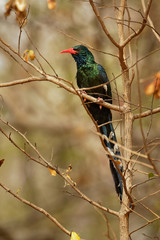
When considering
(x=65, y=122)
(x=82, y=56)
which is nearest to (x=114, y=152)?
(x=82, y=56)

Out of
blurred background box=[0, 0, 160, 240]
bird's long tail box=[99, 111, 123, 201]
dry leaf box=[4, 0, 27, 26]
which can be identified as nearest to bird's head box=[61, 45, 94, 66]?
bird's long tail box=[99, 111, 123, 201]

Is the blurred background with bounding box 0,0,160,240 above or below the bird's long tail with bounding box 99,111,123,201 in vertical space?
above

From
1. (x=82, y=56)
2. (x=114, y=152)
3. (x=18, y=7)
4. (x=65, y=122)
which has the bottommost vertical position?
(x=114, y=152)

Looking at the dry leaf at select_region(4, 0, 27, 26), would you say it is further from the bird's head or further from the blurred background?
the blurred background

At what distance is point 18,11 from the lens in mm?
3666

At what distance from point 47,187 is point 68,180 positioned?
6.54 metres

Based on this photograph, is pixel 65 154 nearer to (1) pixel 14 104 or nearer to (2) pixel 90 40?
(1) pixel 14 104

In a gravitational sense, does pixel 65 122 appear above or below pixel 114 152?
above

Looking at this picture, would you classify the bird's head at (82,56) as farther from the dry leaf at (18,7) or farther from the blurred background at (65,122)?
the blurred background at (65,122)

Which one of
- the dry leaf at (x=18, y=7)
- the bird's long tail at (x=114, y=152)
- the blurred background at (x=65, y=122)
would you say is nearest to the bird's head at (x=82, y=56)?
the bird's long tail at (x=114, y=152)

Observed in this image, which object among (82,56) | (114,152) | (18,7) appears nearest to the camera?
(18,7)

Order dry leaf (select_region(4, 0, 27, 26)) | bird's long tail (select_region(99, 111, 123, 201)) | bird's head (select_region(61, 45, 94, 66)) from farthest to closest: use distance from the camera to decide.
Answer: bird's head (select_region(61, 45, 94, 66)), dry leaf (select_region(4, 0, 27, 26)), bird's long tail (select_region(99, 111, 123, 201))

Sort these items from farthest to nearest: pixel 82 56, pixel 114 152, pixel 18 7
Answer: pixel 82 56
pixel 114 152
pixel 18 7

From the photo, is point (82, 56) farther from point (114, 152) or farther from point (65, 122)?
point (65, 122)
